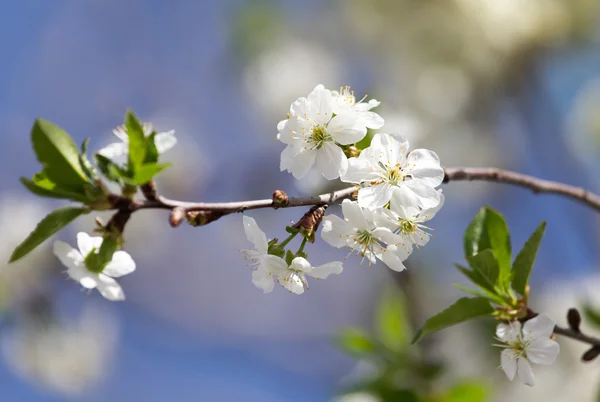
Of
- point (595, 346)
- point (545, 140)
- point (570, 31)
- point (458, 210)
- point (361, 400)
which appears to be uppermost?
point (570, 31)

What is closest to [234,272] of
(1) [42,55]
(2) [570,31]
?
(1) [42,55]

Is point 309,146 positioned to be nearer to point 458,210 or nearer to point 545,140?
point 545,140

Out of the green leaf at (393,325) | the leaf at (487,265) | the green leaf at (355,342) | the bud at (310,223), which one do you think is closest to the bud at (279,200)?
the bud at (310,223)

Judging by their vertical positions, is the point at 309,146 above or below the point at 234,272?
below

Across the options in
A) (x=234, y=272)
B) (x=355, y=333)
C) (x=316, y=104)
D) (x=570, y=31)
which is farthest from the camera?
(x=234, y=272)

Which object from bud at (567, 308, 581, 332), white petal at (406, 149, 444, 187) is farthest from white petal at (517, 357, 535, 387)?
white petal at (406, 149, 444, 187)

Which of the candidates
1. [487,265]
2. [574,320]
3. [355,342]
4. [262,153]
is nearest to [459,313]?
[487,265]

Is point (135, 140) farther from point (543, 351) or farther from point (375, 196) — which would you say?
point (543, 351)

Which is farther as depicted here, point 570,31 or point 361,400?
point 570,31
